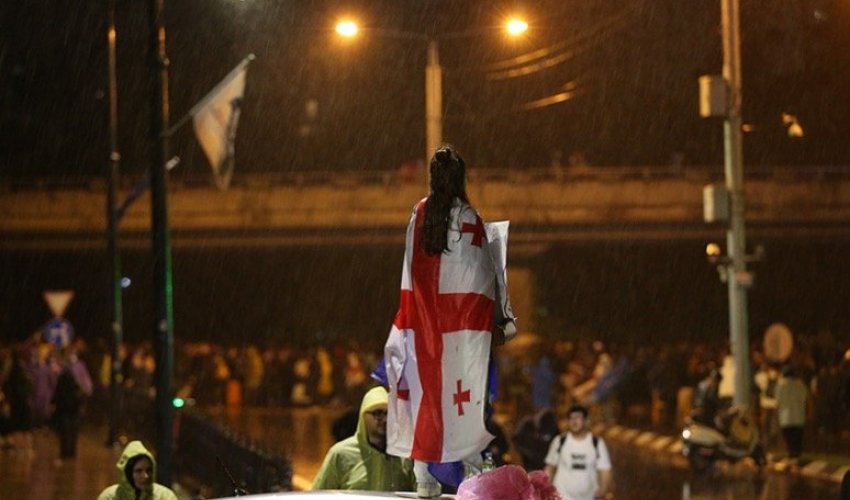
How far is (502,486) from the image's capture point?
15.5 feet

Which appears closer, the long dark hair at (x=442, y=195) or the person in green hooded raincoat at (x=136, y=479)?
the long dark hair at (x=442, y=195)

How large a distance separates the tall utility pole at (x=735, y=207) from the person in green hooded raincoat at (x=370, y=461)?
67.6 feet

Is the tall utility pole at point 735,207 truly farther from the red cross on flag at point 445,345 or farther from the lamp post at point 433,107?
the red cross on flag at point 445,345

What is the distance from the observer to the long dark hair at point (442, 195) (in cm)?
568

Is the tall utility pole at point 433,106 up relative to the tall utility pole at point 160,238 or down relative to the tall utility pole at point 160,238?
up

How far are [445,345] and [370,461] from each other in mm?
2235

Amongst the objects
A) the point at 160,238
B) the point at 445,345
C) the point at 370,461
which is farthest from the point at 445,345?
the point at 160,238

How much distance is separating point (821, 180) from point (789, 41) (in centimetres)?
703

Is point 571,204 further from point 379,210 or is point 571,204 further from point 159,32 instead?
point 159,32

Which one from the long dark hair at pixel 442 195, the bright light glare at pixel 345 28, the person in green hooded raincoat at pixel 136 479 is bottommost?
the person in green hooded raincoat at pixel 136 479

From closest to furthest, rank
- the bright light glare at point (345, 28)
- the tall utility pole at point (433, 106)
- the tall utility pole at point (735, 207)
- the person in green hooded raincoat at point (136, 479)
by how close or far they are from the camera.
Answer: the person in green hooded raincoat at point (136, 479) → the tall utility pole at point (735, 207) → the tall utility pole at point (433, 106) → the bright light glare at point (345, 28)

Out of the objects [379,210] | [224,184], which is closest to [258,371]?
[379,210]

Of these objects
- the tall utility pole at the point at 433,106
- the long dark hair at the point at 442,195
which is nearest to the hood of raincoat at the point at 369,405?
the long dark hair at the point at 442,195

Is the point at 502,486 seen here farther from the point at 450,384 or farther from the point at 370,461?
the point at 370,461
